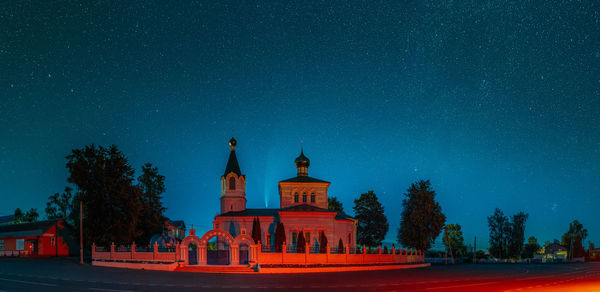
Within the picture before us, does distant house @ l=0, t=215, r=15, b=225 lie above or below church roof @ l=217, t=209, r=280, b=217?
below

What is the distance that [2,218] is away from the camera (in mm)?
104438

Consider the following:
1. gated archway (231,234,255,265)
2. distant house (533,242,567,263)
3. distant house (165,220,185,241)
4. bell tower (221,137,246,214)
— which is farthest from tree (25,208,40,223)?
distant house (533,242,567,263)

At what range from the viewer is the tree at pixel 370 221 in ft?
220

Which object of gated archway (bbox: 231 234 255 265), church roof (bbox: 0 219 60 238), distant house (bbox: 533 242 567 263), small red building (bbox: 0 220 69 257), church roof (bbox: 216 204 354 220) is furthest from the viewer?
distant house (bbox: 533 242 567 263)

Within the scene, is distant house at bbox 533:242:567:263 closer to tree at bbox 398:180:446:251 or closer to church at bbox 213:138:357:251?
tree at bbox 398:180:446:251

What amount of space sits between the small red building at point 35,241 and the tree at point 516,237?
71608 mm

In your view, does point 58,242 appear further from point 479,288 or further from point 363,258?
point 479,288

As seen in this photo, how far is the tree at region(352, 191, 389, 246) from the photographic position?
220ft

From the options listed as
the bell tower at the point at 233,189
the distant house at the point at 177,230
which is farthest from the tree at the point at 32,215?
the bell tower at the point at 233,189

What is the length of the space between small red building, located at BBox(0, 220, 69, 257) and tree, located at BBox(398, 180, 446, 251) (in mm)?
42950

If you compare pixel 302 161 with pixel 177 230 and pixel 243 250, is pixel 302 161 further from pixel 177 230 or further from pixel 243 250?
pixel 177 230

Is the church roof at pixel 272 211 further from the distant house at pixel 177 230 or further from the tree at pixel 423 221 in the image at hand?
the distant house at pixel 177 230

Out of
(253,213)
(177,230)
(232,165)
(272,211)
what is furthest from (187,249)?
(177,230)

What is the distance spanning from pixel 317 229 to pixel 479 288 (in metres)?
29.7
